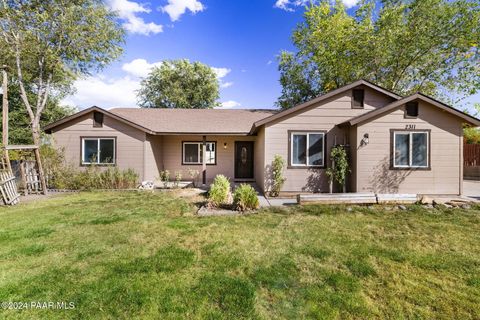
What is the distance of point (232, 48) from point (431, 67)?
1467 centimetres

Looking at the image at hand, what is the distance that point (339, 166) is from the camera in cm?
841

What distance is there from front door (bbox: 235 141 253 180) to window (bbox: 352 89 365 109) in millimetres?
5806

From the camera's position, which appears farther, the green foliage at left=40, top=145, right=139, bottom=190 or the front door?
the front door

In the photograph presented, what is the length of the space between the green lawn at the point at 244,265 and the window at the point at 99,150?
5039 millimetres

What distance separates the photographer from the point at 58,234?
480 centimetres

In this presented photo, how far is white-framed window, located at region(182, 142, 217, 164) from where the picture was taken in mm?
13281

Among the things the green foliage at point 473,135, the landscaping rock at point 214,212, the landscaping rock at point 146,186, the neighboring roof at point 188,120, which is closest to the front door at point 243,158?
the neighboring roof at point 188,120

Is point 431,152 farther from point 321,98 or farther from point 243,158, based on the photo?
point 243,158

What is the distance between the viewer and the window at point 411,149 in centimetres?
827

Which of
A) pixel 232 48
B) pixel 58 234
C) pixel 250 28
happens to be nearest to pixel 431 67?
pixel 250 28

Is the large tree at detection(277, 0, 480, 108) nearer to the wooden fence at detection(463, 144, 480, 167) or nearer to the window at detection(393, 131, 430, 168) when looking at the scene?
the wooden fence at detection(463, 144, 480, 167)

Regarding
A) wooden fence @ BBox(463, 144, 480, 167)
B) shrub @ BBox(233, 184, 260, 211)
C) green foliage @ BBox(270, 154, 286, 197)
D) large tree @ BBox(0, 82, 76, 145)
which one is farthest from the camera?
large tree @ BBox(0, 82, 76, 145)

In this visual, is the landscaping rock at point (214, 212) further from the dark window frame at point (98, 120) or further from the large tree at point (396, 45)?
the large tree at point (396, 45)

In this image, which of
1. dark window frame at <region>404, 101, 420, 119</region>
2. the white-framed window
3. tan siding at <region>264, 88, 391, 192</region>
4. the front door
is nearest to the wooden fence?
dark window frame at <region>404, 101, 420, 119</region>
